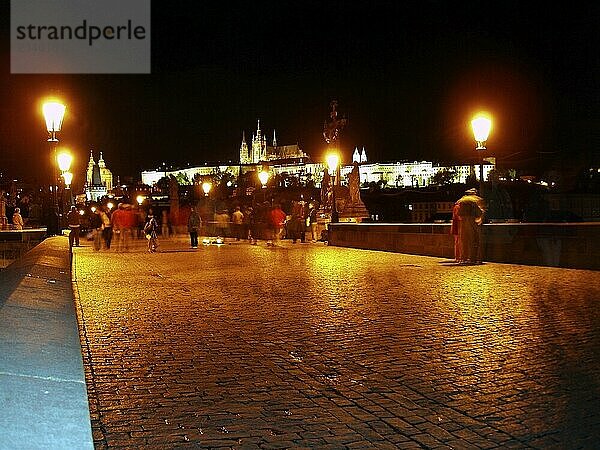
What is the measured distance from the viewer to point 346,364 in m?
6.79

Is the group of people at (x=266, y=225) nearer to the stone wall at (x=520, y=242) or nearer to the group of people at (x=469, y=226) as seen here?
the stone wall at (x=520, y=242)

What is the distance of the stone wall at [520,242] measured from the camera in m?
15.2

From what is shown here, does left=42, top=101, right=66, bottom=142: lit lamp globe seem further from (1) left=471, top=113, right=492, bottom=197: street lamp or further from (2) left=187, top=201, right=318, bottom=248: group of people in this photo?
(1) left=471, top=113, right=492, bottom=197: street lamp

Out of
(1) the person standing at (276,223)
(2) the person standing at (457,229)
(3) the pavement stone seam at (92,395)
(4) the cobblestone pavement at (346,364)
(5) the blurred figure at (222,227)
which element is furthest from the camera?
(5) the blurred figure at (222,227)

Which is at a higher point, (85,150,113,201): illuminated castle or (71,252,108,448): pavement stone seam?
(85,150,113,201): illuminated castle

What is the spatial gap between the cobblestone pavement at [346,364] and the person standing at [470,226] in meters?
3.57

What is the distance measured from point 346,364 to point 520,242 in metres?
10.9

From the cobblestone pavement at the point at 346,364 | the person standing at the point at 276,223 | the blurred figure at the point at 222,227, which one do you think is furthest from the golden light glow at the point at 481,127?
the blurred figure at the point at 222,227

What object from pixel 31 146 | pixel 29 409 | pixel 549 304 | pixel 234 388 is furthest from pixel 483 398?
pixel 31 146

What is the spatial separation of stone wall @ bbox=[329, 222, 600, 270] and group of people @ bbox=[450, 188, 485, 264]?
0.62m

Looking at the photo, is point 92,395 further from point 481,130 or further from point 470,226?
point 481,130

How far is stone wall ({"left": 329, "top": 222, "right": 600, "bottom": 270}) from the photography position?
15.2 meters

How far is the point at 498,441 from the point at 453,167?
170 m

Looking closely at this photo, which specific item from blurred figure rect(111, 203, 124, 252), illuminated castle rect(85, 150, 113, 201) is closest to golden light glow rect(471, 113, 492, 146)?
blurred figure rect(111, 203, 124, 252)
